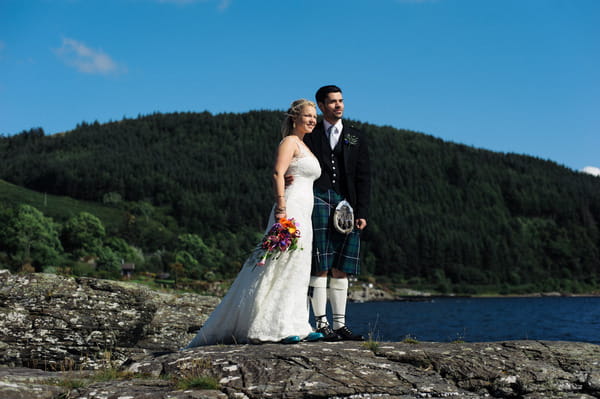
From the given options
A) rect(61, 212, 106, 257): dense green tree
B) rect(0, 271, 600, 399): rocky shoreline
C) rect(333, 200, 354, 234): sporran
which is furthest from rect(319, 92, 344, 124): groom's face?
rect(61, 212, 106, 257): dense green tree

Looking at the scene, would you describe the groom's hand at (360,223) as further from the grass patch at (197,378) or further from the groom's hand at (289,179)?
the grass patch at (197,378)

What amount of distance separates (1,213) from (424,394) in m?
105

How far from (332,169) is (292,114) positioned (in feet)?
3.43

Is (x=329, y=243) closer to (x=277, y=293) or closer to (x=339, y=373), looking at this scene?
(x=277, y=293)

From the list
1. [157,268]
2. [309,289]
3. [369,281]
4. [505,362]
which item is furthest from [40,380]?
[369,281]

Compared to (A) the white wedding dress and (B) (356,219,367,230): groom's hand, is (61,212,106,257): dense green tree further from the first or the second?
(B) (356,219,367,230): groom's hand

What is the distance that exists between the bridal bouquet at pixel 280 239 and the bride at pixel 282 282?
8 cm

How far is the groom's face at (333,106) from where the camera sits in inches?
347

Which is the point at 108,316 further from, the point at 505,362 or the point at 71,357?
the point at 505,362

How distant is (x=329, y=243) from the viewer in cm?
864

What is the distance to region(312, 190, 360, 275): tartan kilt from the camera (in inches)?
337

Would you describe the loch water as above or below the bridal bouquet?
below

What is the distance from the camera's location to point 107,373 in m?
6.70

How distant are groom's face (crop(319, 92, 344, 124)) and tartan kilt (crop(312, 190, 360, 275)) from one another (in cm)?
118
